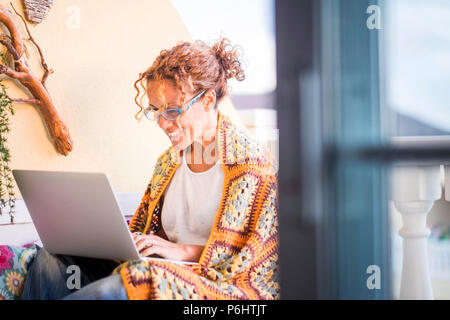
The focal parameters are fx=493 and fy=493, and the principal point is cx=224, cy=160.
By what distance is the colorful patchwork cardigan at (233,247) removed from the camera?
1.14m

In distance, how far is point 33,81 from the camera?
6.70ft

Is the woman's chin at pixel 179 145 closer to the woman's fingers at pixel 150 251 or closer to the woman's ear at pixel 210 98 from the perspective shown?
the woman's ear at pixel 210 98

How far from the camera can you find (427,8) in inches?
28.5

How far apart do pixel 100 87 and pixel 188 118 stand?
72 centimetres

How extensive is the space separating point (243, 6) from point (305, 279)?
1491 millimetres

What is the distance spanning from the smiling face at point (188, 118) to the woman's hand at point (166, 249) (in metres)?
0.41

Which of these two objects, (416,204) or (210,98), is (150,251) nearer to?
(210,98)

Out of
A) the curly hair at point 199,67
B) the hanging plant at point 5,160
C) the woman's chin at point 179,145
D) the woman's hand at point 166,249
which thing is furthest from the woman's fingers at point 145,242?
the hanging plant at point 5,160

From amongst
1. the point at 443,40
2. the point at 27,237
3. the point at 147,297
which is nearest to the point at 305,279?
the point at 443,40

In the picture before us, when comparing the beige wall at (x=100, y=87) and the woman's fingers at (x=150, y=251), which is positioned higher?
the beige wall at (x=100, y=87)

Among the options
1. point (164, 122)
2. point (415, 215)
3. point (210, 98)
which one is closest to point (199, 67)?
point (210, 98)

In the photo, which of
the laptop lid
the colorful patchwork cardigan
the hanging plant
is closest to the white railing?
the colorful patchwork cardigan
